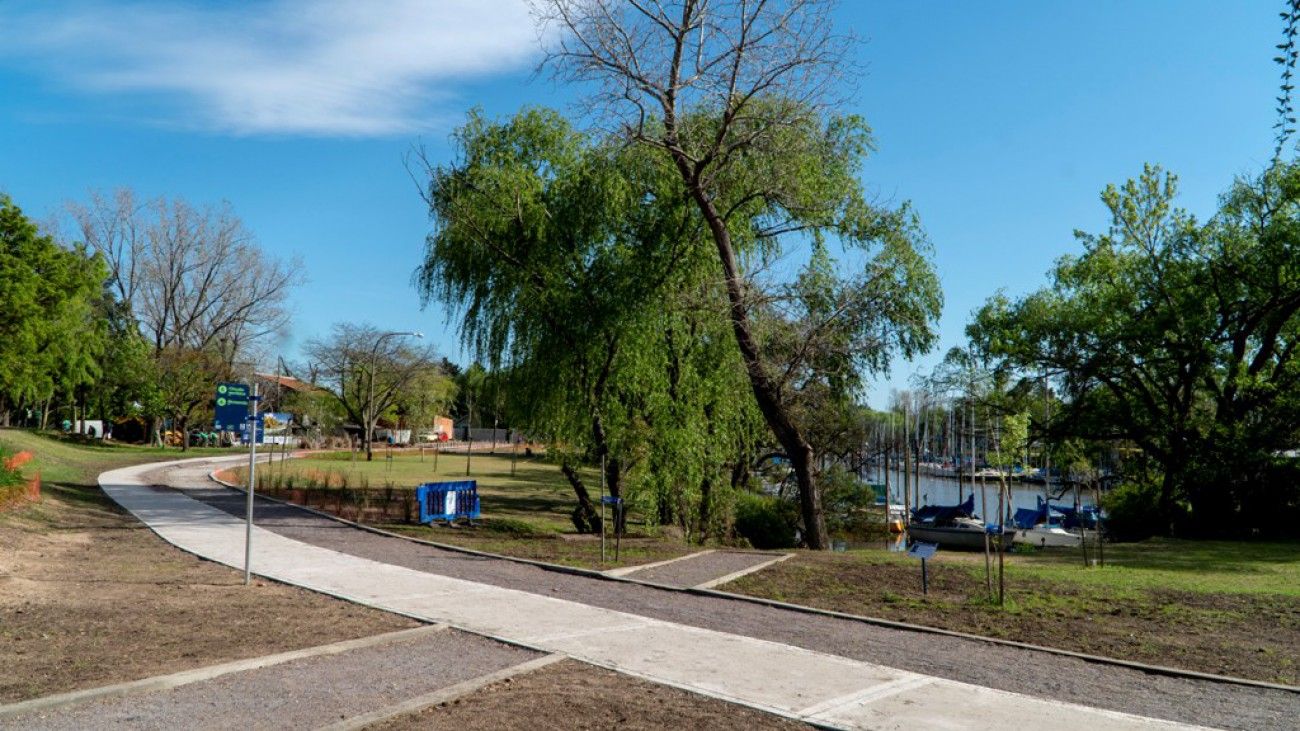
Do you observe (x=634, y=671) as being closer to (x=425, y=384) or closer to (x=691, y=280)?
(x=691, y=280)

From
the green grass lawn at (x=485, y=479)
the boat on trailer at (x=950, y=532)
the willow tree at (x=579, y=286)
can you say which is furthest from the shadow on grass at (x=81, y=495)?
the boat on trailer at (x=950, y=532)

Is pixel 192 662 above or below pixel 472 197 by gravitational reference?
below

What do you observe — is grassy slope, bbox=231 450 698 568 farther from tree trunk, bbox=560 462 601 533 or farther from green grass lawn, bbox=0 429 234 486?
green grass lawn, bbox=0 429 234 486

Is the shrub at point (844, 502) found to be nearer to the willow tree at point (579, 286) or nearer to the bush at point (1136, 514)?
the bush at point (1136, 514)

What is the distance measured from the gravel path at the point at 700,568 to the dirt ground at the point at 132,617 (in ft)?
15.0

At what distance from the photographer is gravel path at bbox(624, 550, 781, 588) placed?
44.8ft

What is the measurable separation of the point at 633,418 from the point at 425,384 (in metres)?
59.9

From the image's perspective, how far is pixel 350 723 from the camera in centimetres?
621

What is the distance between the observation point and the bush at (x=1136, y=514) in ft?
96.5

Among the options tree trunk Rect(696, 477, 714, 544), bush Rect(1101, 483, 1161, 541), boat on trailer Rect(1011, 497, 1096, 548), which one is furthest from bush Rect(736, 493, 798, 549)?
boat on trailer Rect(1011, 497, 1096, 548)

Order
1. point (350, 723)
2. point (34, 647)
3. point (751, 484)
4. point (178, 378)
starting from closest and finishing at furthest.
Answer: point (350, 723), point (34, 647), point (751, 484), point (178, 378)

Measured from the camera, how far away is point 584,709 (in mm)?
6770

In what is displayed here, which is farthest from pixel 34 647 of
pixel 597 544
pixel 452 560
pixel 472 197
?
pixel 472 197

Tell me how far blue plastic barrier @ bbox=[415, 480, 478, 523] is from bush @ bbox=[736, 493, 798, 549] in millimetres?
7668
